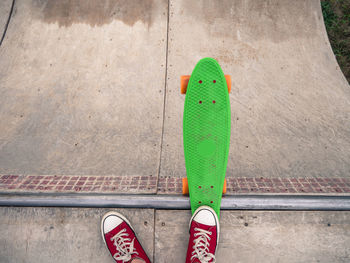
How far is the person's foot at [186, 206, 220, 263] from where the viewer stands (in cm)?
163

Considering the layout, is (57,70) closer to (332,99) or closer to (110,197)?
(110,197)

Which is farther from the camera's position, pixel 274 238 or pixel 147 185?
pixel 147 185

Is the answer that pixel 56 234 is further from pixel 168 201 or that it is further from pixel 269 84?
pixel 269 84

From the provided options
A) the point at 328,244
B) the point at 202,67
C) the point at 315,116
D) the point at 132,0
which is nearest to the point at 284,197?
the point at 328,244

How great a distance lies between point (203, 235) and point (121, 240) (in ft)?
2.45

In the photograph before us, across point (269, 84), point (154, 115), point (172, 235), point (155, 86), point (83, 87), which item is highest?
point (269, 84)

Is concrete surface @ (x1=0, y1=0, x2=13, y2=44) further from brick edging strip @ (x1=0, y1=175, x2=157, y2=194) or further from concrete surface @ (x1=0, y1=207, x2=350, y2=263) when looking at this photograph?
concrete surface @ (x1=0, y1=207, x2=350, y2=263)

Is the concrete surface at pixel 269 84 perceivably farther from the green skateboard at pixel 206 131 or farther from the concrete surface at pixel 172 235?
the concrete surface at pixel 172 235

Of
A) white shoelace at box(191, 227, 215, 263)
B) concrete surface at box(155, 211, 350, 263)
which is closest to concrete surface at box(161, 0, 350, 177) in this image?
Answer: concrete surface at box(155, 211, 350, 263)

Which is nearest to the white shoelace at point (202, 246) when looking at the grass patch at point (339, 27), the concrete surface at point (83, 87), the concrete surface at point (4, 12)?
the concrete surface at point (83, 87)

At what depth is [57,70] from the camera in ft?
8.55

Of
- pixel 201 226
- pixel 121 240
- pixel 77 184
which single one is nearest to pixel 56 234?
pixel 77 184

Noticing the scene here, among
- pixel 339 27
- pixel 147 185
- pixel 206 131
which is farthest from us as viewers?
pixel 339 27

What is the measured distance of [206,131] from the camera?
1636 millimetres
